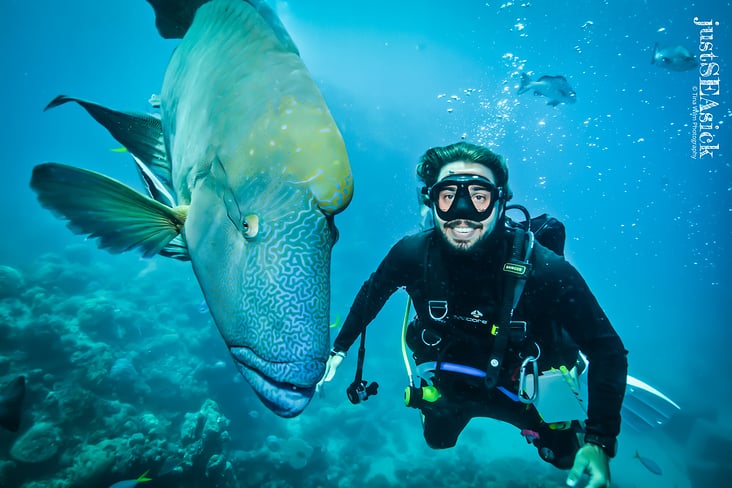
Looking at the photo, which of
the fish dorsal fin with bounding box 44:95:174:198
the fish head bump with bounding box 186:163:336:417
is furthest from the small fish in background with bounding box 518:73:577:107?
the fish head bump with bounding box 186:163:336:417

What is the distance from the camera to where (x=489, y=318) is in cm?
316

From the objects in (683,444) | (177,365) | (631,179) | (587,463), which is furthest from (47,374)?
(631,179)

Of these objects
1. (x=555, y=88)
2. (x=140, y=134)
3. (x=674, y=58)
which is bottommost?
(x=140, y=134)

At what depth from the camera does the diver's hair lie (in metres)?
3.18

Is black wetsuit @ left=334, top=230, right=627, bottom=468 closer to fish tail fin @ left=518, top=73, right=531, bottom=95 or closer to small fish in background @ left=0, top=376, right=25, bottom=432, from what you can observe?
small fish in background @ left=0, top=376, right=25, bottom=432

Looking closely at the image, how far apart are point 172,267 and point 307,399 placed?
105ft

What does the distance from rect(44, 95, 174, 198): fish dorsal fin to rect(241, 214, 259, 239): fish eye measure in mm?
1127

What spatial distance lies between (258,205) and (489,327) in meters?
2.85

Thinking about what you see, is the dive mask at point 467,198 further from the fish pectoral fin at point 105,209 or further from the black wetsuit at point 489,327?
the fish pectoral fin at point 105,209

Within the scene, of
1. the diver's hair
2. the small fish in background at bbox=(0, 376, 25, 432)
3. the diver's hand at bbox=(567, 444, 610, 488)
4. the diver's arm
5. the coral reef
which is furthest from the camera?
the coral reef

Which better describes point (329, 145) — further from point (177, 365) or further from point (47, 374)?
point (177, 365)

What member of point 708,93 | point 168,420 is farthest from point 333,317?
point 708,93

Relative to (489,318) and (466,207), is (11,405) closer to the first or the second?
(489,318)

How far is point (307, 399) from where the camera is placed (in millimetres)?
1028
